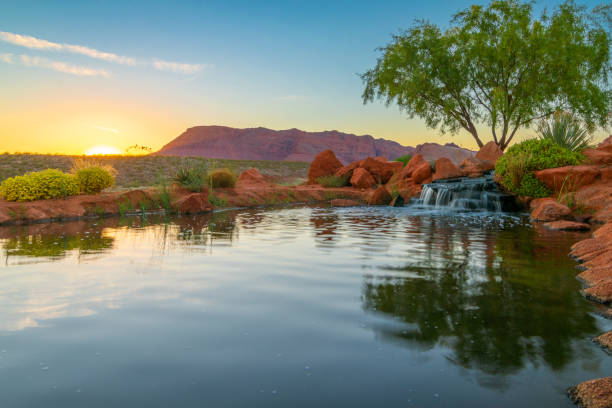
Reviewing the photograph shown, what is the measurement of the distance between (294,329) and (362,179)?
71.0 feet

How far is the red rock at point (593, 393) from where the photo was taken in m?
2.28

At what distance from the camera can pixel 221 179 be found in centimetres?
1912

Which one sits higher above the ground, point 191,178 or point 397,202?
point 191,178

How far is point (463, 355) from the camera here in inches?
115

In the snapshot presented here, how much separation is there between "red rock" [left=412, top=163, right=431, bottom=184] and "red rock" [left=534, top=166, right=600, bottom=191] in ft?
23.7

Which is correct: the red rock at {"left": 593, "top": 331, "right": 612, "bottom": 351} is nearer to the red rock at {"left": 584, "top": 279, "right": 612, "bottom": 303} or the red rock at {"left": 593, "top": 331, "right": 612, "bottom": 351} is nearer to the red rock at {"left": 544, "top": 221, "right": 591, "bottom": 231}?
the red rock at {"left": 584, "top": 279, "right": 612, "bottom": 303}

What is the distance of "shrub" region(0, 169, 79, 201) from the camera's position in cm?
1291

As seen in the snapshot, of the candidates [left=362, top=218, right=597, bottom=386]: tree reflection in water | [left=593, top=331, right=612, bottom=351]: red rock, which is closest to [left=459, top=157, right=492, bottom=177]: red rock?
[left=362, top=218, right=597, bottom=386]: tree reflection in water

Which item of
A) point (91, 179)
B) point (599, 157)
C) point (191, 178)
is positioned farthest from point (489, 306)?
point (191, 178)

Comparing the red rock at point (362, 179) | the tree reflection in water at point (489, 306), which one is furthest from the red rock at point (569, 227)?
the red rock at point (362, 179)

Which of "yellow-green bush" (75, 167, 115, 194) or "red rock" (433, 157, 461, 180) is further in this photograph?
"red rock" (433, 157, 461, 180)

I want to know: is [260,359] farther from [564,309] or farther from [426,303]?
[564,309]

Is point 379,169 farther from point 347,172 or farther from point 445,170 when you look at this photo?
point 445,170

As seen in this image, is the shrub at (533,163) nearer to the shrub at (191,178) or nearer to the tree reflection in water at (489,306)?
the tree reflection in water at (489,306)
